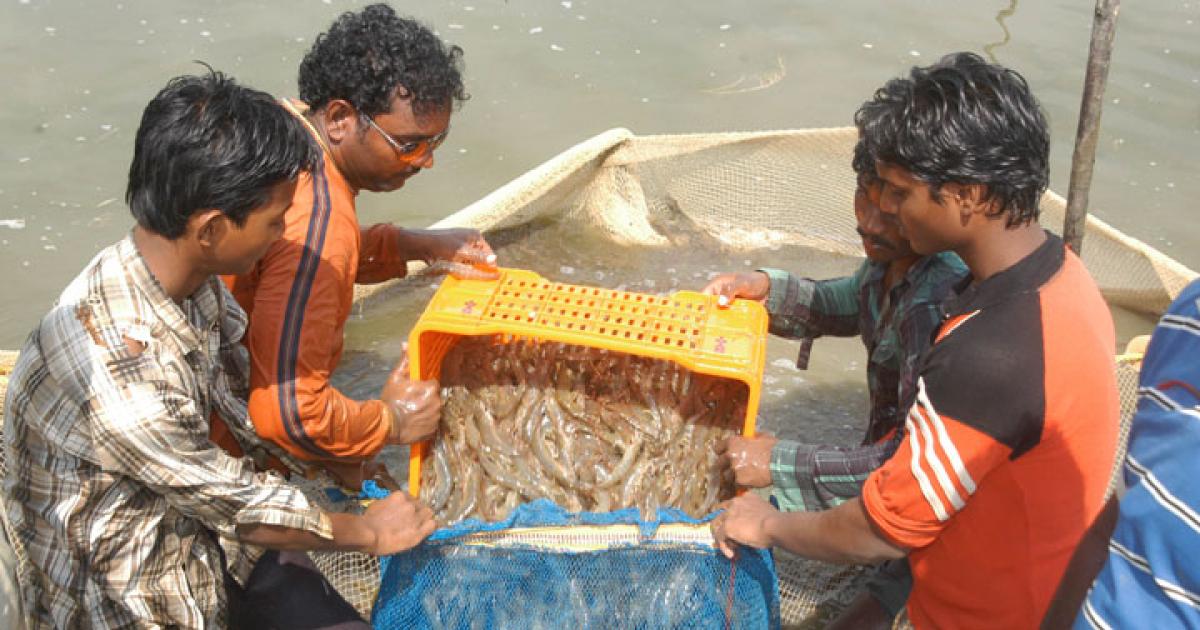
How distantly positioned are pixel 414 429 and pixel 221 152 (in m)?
1.22

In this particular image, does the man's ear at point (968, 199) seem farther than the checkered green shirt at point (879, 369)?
No

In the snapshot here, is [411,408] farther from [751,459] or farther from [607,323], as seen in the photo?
[751,459]

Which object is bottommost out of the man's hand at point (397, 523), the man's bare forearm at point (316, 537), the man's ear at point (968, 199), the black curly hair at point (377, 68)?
the man's hand at point (397, 523)

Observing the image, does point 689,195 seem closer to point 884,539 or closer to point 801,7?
point 884,539

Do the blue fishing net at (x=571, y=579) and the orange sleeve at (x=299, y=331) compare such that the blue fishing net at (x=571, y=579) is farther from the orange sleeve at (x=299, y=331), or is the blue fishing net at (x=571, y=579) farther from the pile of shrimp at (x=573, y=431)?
the orange sleeve at (x=299, y=331)

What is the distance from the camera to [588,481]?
341 centimetres

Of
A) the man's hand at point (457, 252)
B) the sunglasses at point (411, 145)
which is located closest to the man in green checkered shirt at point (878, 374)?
the man's hand at point (457, 252)

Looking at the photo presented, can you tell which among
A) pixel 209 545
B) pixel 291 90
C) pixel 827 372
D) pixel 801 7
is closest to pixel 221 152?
pixel 209 545

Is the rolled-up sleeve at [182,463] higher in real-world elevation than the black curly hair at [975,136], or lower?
lower

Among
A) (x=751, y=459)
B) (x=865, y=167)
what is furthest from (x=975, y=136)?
(x=751, y=459)

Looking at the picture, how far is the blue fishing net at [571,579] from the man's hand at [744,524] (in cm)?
8

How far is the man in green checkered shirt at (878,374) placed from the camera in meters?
2.90

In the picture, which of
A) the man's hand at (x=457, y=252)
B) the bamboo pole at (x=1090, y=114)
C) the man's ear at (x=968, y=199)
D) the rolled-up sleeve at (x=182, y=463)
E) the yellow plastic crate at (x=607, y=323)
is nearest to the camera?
the rolled-up sleeve at (x=182, y=463)

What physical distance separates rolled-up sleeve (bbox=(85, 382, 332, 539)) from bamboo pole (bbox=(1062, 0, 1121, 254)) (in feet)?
12.1
